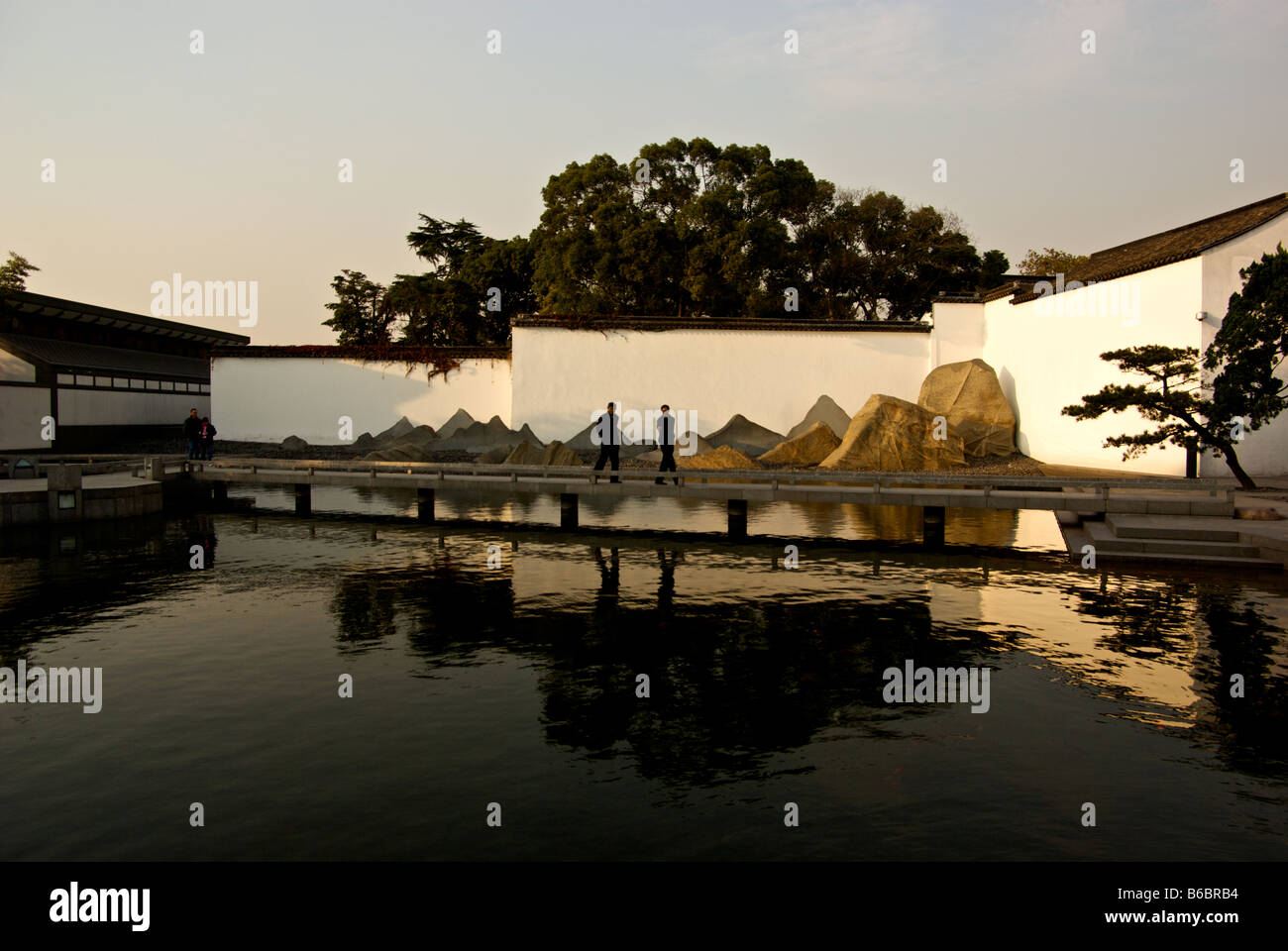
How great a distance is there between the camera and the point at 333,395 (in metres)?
36.1

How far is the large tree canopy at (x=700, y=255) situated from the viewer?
39.4 metres

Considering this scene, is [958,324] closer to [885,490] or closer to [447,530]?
[885,490]

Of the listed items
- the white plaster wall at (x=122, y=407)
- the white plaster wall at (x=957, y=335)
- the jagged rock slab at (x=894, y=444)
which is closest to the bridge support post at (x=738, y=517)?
the jagged rock slab at (x=894, y=444)

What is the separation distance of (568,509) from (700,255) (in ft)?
70.5

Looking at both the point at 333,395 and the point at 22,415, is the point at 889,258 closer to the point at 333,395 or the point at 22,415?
the point at 333,395

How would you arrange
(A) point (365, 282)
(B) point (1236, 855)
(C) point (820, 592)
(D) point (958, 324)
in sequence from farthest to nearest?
(A) point (365, 282) < (D) point (958, 324) < (C) point (820, 592) < (B) point (1236, 855)

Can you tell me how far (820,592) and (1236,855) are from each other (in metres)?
7.90

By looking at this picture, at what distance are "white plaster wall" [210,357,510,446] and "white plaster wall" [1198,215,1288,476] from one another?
75.0 ft

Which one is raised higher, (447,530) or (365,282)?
(365,282)

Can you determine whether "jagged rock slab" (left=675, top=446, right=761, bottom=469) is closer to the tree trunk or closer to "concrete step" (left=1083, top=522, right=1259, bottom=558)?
the tree trunk

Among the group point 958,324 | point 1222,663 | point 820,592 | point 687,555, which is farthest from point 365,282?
point 1222,663

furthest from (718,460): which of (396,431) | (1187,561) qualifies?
(1187,561)

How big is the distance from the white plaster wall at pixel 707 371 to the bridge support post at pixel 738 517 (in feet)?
43.5

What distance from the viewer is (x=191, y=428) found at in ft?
88.3
